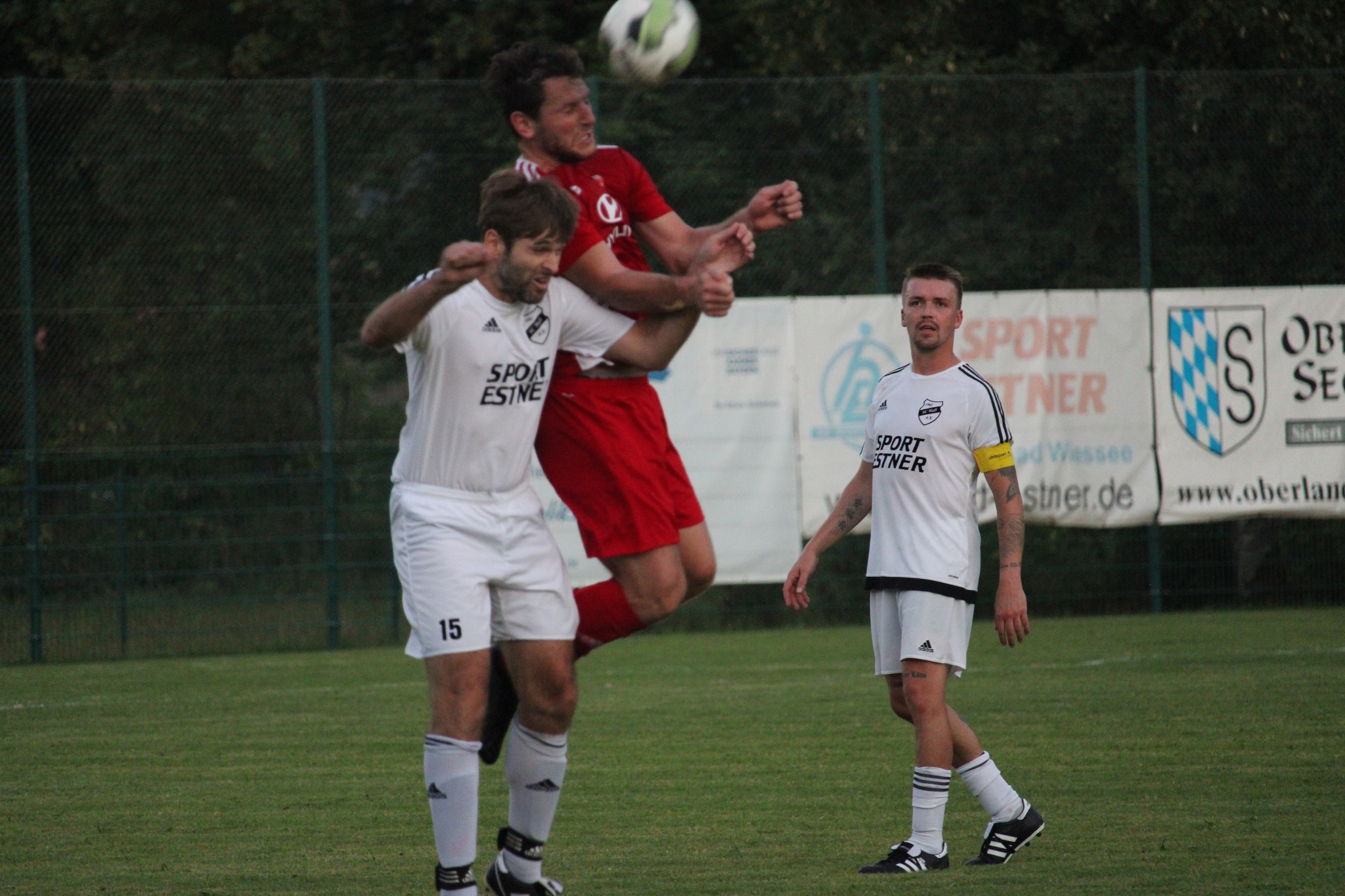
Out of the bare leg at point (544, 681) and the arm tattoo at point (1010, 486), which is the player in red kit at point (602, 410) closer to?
the bare leg at point (544, 681)

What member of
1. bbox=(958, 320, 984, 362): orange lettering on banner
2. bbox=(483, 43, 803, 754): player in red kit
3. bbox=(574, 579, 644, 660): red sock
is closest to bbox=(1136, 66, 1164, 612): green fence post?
bbox=(958, 320, 984, 362): orange lettering on banner

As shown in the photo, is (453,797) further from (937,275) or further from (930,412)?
(937,275)

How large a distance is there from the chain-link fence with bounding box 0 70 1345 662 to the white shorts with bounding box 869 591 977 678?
8.75 metres

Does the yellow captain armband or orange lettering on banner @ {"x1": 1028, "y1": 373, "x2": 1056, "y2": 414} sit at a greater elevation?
orange lettering on banner @ {"x1": 1028, "y1": 373, "x2": 1056, "y2": 414}

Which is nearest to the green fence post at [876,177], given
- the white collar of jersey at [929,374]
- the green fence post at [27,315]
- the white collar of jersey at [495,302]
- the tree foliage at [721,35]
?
the tree foliage at [721,35]

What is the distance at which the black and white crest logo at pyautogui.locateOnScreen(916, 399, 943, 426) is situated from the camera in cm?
571

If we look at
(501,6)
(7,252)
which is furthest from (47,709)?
(501,6)

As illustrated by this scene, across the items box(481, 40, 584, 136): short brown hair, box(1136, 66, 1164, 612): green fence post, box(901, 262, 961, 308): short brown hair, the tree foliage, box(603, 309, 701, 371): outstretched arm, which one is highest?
the tree foliage

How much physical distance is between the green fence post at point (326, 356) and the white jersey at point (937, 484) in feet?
28.9

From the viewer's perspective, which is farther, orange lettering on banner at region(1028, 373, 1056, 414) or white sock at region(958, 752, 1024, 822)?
orange lettering on banner at region(1028, 373, 1056, 414)

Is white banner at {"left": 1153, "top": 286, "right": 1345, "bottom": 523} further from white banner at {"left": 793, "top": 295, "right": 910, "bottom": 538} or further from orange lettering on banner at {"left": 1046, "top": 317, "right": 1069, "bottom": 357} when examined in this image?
white banner at {"left": 793, "top": 295, "right": 910, "bottom": 538}

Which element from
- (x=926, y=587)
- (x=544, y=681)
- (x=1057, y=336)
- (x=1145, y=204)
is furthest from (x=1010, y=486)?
(x=1145, y=204)

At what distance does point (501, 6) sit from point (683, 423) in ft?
27.5

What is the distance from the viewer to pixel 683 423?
13734 millimetres
